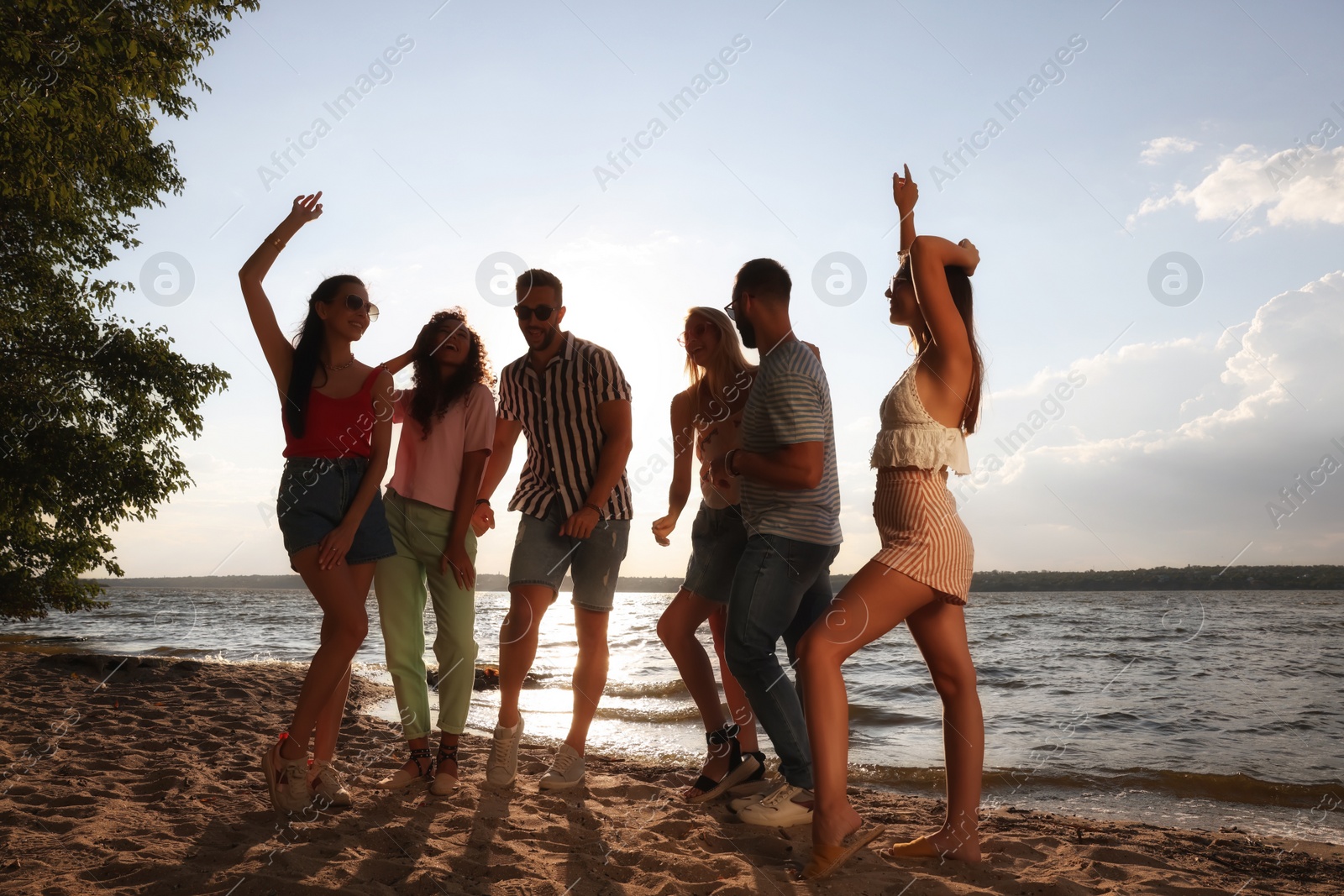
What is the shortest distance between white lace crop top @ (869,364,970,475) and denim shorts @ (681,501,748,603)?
1041 millimetres

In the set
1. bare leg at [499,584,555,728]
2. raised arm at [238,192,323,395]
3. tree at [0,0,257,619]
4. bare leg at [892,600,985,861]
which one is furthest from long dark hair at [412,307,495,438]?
tree at [0,0,257,619]

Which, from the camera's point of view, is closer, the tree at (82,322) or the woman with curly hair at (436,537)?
the woman with curly hair at (436,537)

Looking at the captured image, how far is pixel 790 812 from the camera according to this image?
3367 millimetres

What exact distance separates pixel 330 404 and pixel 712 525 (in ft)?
5.58

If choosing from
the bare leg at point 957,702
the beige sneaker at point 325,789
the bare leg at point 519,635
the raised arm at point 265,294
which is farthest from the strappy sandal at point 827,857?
the raised arm at point 265,294

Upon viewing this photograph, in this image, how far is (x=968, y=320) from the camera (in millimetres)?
2836

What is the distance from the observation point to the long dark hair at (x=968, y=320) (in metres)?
2.81

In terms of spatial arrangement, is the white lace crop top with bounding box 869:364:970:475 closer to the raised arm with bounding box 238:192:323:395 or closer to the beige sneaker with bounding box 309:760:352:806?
the raised arm with bounding box 238:192:323:395

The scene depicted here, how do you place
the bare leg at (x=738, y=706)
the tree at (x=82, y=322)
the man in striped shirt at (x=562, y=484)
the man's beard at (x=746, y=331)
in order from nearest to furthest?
1. the man's beard at (x=746, y=331)
2. the man in striped shirt at (x=562, y=484)
3. the bare leg at (x=738, y=706)
4. the tree at (x=82, y=322)

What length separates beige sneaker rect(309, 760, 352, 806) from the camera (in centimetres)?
342

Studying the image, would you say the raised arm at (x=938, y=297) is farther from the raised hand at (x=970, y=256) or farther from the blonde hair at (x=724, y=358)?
the blonde hair at (x=724, y=358)

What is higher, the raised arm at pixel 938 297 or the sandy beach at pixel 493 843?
the raised arm at pixel 938 297

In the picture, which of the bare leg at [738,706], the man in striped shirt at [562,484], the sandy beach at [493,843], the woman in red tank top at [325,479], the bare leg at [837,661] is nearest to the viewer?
the bare leg at [837,661]

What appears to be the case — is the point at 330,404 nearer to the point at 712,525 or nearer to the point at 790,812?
the point at 712,525
